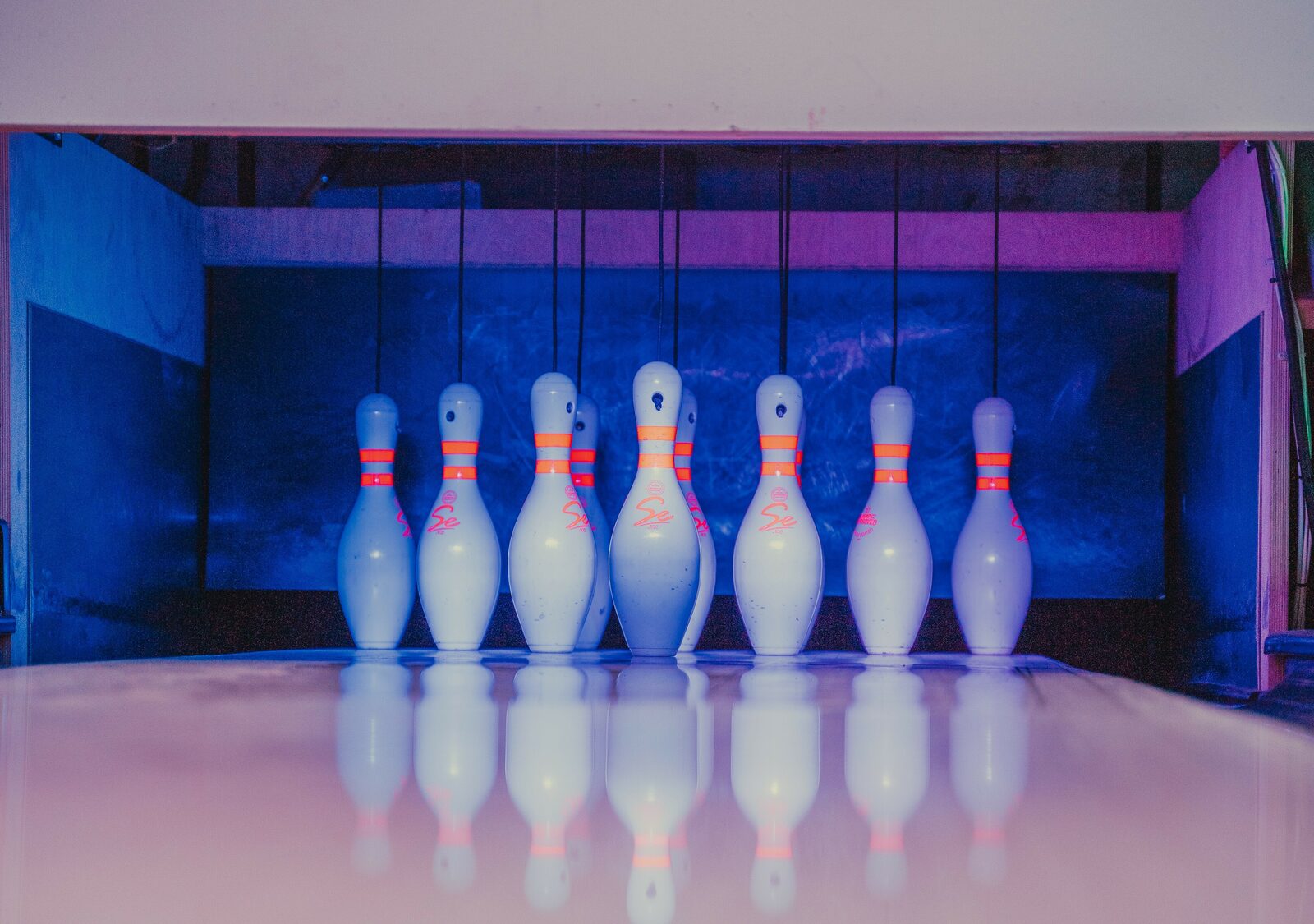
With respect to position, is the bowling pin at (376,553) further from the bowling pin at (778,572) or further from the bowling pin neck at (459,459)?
the bowling pin at (778,572)

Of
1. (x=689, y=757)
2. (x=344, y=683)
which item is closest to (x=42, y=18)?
(x=344, y=683)

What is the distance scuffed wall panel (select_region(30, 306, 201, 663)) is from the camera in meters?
2.16

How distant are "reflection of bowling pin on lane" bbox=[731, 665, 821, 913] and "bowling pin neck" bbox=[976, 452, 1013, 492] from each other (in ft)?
3.32

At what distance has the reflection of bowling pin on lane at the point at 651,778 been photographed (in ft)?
1.71

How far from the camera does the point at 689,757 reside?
889mm

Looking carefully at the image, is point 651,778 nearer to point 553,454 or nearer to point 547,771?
point 547,771

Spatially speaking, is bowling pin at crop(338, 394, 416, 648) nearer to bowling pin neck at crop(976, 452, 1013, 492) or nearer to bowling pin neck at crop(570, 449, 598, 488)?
bowling pin neck at crop(570, 449, 598, 488)

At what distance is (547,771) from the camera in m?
0.81

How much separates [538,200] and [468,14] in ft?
5.25

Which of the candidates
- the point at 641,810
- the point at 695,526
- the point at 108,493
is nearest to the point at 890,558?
the point at 695,526

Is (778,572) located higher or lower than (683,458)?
lower

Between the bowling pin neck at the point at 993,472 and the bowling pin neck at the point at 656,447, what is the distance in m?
0.62

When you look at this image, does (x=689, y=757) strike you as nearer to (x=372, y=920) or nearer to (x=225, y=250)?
(x=372, y=920)

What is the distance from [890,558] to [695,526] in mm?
366
